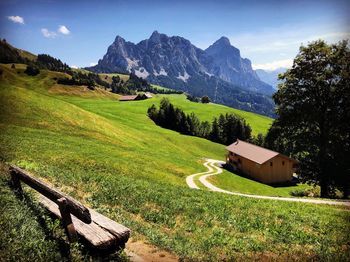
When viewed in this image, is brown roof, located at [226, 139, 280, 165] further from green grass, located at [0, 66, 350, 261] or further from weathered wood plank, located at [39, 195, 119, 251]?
weathered wood plank, located at [39, 195, 119, 251]

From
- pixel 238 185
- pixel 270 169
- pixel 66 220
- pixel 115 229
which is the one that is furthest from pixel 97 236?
pixel 270 169

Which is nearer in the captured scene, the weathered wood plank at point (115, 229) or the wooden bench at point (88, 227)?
the wooden bench at point (88, 227)

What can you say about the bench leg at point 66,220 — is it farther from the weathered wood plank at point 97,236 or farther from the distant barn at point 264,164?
the distant barn at point 264,164

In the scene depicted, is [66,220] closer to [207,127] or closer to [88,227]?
[88,227]

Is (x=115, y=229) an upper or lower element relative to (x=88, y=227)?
upper

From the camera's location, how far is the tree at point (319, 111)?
38406 mm

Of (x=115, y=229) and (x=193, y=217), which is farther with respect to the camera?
(x=193, y=217)

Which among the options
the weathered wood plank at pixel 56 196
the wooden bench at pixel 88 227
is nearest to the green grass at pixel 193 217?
the wooden bench at pixel 88 227

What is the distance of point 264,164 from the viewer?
7950cm

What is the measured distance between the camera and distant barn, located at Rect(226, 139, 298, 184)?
262 ft

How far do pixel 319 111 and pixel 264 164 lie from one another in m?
41.3

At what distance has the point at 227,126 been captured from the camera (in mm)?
146250

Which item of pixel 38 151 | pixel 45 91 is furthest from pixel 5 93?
pixel 45 91

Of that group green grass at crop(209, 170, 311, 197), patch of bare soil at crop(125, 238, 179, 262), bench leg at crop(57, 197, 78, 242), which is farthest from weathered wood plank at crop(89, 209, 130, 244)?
green grass at crop(209, 170, 311, 197)
